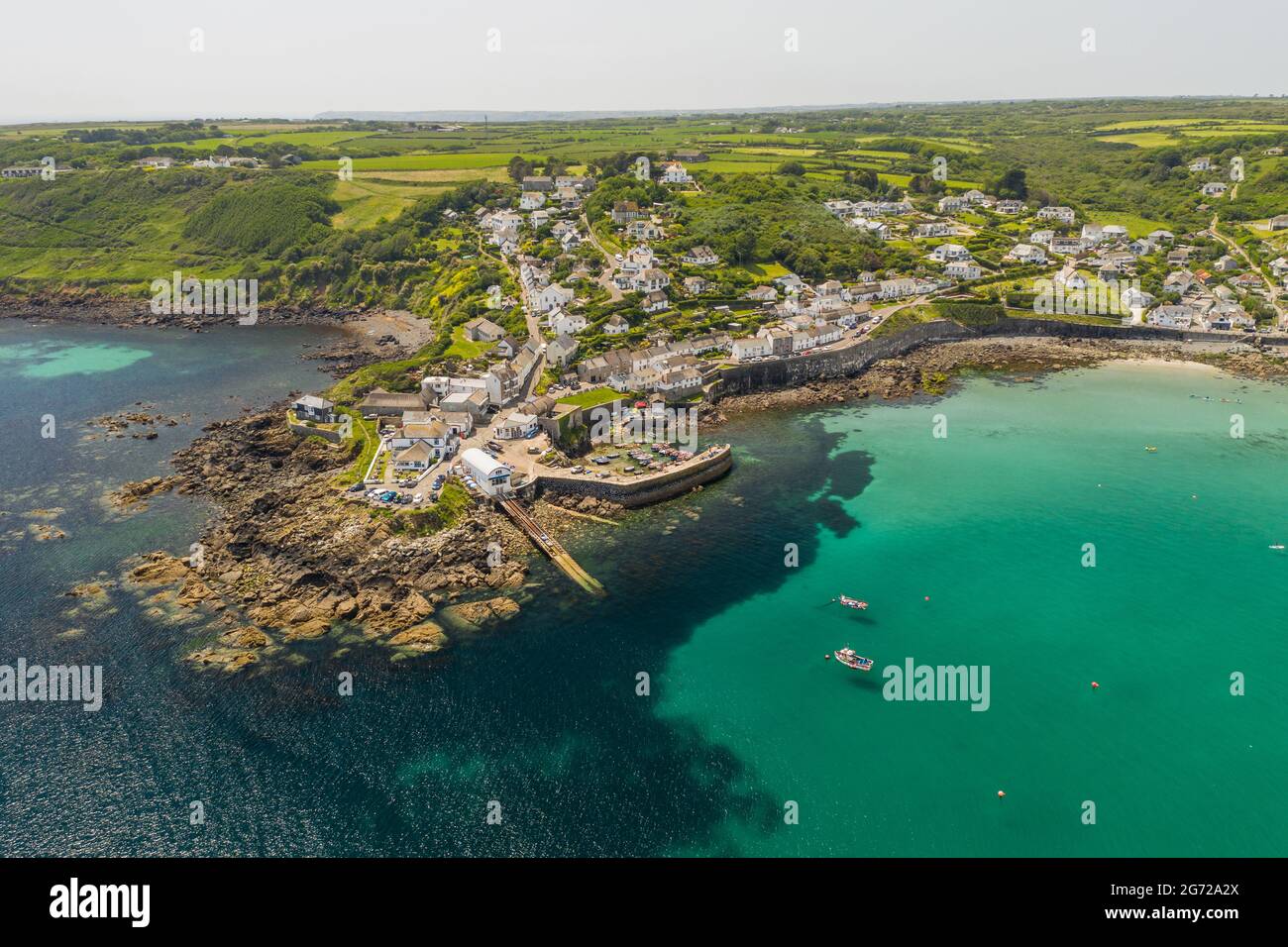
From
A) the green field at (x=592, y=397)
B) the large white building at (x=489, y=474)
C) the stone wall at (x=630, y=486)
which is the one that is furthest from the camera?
the green field at (x=592, y=397)

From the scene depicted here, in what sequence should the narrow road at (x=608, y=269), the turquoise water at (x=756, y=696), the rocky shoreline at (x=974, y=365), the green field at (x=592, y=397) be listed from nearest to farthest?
the turquoise water at (x=756, y=696) < the green field at (x=592, y=397) < the rocky shoreline at (x=974, y=365) < the narrow road at (x=608, y=269)

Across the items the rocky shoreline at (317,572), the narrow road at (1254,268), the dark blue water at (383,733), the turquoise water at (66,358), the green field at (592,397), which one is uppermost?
the narrow road at (1254,268)

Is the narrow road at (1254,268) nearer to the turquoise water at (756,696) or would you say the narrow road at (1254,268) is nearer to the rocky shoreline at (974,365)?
the rocky shoreline at (974,365)

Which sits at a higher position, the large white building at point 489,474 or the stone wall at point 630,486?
the large white building at point 489,474

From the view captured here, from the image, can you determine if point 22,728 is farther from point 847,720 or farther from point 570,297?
point 570,297

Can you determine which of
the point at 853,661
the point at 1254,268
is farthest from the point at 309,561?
the point at 1254,268

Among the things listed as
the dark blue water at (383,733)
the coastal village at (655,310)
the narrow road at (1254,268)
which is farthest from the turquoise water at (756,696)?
the narrow road at (1254,268)

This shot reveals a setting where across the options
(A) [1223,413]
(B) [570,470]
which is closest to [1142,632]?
(B) [570,470]
